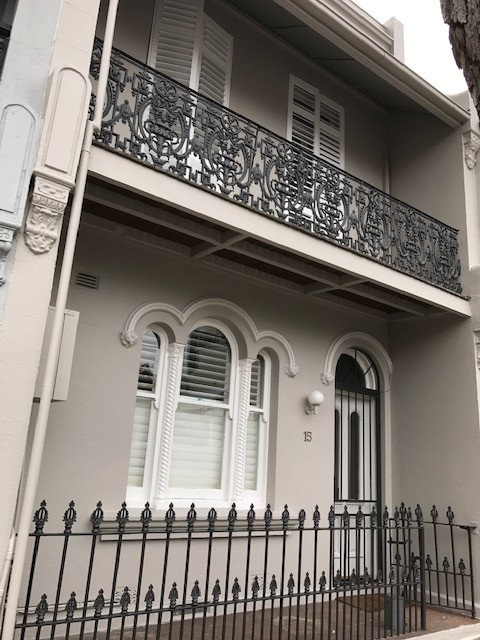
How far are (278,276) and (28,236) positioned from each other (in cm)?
430

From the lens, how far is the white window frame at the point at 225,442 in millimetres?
6266

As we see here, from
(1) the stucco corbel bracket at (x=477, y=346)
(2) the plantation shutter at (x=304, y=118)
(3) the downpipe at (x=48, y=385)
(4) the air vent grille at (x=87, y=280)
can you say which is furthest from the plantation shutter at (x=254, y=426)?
(2) the plantation shutter at (x=304, y=118)

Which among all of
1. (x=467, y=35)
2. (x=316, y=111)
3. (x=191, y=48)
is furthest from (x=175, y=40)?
(x=467, y=35)

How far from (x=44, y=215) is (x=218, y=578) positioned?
4.72 meters

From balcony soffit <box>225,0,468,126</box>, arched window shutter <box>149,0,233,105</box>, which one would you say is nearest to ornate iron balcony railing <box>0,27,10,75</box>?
arched window shutter <box>149,0,233,105</box>

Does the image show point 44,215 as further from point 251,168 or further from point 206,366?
point 206,366

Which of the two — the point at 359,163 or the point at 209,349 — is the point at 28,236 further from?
the point at 359,163

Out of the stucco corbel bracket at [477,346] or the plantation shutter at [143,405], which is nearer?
the plantation shutter at [143,405]

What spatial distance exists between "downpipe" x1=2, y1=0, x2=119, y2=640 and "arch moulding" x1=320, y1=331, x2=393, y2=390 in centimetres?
476

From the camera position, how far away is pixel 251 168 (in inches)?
243

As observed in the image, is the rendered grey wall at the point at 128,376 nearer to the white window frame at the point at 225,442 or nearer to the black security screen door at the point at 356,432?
the white window frame at the point at 225,442

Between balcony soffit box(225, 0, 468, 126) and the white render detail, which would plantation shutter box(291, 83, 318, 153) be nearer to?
balcony soffit box(225, 0, 468, 126)

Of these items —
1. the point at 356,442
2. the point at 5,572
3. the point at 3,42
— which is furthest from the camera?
the point at 356,442

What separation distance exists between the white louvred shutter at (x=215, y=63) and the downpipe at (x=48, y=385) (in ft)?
8.78
